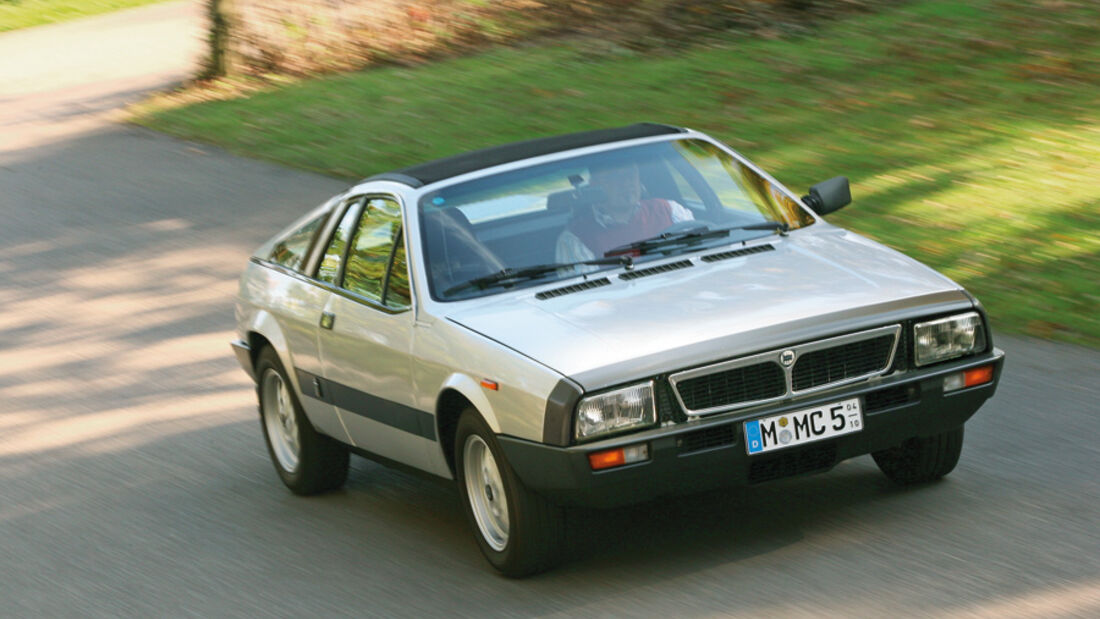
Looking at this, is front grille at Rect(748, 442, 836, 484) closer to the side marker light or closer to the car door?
the side marker light

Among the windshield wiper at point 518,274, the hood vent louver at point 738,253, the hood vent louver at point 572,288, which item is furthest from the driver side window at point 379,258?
the hood vent louver at point 738,253

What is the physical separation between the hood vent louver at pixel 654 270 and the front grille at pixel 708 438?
0.97m

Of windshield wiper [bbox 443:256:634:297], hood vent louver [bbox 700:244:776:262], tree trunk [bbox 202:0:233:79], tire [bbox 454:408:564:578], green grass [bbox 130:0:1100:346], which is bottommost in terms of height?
tree trunk [bbox 202:0:233:79]

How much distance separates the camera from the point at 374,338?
702 cm

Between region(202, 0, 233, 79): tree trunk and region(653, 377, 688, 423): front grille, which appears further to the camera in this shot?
region(202, 0, 233, 79): tree trunk

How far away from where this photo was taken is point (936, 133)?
14781 millimetres

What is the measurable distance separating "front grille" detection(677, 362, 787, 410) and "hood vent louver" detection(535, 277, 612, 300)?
0.84 metres

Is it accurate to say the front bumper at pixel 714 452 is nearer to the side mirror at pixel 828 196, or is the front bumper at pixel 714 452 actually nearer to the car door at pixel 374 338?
the car door at pixel 374 338

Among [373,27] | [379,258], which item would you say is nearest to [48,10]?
[373,27]

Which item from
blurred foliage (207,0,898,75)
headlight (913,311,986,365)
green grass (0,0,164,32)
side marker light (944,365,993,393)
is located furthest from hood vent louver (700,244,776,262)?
green grass (0,0,164,32)

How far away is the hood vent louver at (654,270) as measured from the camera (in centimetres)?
663

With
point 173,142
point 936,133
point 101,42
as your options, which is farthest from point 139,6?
point 936,133

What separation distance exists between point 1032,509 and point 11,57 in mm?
26257

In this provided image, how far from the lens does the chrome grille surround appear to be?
229 inches
